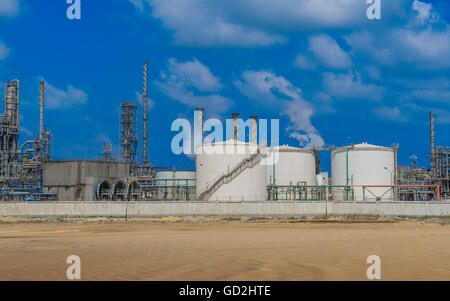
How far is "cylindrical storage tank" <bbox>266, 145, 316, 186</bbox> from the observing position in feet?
171

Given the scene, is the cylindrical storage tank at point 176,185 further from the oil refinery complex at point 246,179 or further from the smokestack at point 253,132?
the smokestack at point 253,132

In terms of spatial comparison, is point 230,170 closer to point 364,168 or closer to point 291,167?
point 291,167

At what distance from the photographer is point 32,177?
60.4 meters

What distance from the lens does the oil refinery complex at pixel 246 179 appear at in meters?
44.5

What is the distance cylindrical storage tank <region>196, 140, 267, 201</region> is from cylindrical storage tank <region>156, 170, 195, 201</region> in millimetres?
5942

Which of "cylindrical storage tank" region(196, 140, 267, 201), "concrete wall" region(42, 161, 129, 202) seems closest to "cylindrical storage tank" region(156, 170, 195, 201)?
"cylindrical storage tank" region(196, 140, 267, 201)

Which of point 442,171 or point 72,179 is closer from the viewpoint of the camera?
point 72,179

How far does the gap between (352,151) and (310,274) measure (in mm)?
40586

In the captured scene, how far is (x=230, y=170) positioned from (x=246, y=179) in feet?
5.22

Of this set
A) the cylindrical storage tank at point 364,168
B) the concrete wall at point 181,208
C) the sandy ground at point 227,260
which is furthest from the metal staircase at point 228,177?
the sandy ground at point 227,260

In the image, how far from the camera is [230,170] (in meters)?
44.2

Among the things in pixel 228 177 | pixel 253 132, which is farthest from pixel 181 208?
pixel 253 132
